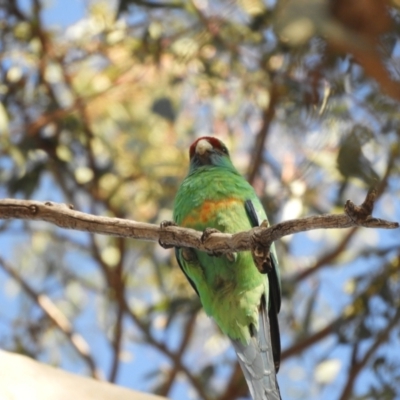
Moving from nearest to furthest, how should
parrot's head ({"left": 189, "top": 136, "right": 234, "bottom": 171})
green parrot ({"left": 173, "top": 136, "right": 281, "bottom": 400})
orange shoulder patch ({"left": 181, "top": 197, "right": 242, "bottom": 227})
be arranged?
green parrot ({"left": 173, "top": 136, "right": 281, "bottom": 400}) < orange shoulder patch ({"left": 181, "top": 197, "right": 242, "bottom": 227}) < parrot's head ({"left": 189, "top": 136, "right": 234, "bottom": 171})

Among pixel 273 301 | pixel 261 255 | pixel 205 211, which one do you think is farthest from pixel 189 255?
pixel 261 255

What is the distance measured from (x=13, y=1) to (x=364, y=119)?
3249 mm

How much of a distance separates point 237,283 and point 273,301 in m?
0.18

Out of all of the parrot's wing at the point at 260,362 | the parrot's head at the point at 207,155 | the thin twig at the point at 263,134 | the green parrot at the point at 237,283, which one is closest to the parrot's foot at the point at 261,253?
the green parrot at the point at 237,283

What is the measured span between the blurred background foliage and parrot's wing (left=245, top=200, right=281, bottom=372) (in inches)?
49.8

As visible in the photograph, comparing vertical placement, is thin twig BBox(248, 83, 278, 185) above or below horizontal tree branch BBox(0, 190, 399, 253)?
above

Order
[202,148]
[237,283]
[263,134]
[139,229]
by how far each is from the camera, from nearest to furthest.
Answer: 1. [139,229]
2. [237,283]
3. [202,148]
4. [263,134]

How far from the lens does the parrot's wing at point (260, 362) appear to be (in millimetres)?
2740

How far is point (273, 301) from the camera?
2977 millimetres

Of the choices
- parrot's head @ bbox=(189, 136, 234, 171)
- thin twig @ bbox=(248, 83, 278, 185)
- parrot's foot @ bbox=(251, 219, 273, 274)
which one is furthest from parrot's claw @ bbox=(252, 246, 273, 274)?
thin twig @ bbox=(248, 83, 278, 185)

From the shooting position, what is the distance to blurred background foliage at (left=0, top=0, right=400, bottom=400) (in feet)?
15.0

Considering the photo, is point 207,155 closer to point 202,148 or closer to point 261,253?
point 202,148

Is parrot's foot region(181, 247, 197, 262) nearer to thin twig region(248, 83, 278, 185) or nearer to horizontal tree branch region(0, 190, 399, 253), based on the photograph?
horizontal tree branch region(0, 190, 399, 253)

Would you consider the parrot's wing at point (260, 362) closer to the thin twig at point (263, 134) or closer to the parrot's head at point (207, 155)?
Answer: the parrot's head at point (207, 155)
